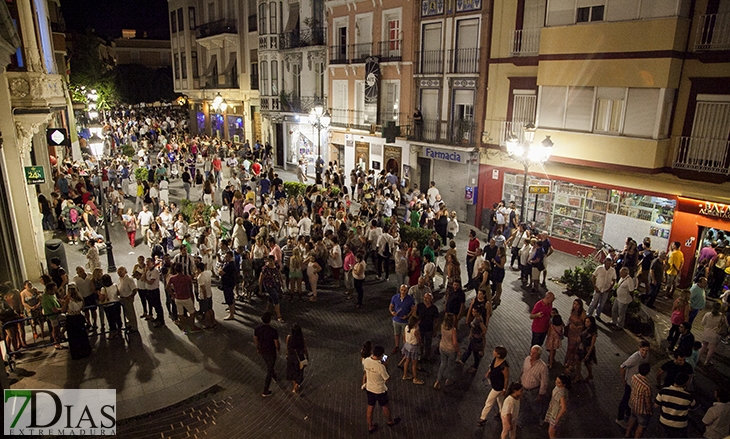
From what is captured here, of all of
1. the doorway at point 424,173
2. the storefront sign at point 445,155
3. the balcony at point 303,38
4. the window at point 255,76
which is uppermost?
the balcony at point 303,38

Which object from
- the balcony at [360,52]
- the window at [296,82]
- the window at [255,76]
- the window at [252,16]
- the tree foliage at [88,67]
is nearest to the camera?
the balcony at [360,52]

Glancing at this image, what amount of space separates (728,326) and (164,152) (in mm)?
27781

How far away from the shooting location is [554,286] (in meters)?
15.2

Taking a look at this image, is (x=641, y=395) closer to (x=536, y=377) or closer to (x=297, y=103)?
(x=536, y=377)

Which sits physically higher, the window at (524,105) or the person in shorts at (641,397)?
the window at (524,105)

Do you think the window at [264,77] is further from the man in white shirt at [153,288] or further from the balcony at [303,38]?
the man in white shirt at [153,288]

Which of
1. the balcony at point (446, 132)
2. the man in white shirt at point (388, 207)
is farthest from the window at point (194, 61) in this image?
the man in white shirt at point (388, 207)

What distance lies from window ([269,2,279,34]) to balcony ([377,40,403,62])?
11051 mm

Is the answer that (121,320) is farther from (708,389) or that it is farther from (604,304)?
(708,389)

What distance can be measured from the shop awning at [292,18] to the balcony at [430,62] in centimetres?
1230

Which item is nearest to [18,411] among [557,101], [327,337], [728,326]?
[327,337]

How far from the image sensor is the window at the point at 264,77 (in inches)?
1389

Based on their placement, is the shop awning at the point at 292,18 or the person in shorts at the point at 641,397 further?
the shop awning at the point at 292,18

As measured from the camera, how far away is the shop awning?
3272 cm
